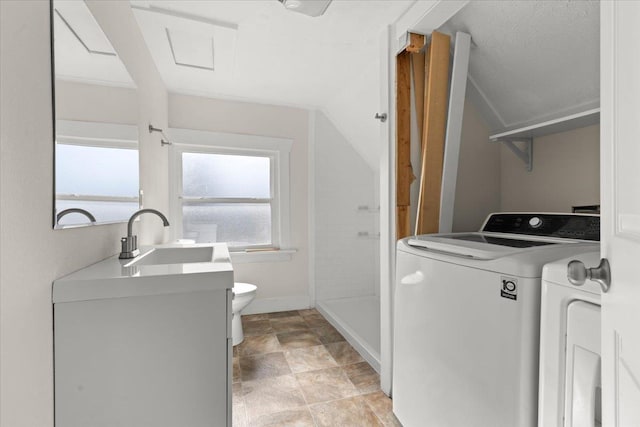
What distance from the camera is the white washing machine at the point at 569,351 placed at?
2.42 ft

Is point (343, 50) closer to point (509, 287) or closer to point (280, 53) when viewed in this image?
point (280, 53)

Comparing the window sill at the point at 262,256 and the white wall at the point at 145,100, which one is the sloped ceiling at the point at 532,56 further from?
the window sill at the point at 262,256

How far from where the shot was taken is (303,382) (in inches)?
75.3

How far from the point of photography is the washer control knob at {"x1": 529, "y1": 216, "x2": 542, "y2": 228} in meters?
1.46

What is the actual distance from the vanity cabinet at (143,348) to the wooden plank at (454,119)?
124 cm

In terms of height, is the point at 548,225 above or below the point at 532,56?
below

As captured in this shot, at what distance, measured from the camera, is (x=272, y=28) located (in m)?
1.92

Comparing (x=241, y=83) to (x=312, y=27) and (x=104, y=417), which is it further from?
(x=104, y=417)

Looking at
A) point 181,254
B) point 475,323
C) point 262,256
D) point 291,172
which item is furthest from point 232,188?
point 475,323

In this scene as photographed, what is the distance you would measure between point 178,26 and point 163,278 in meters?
1.69

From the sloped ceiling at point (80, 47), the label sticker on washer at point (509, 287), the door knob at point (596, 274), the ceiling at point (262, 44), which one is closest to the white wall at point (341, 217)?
the ceiling at point (262, 44)

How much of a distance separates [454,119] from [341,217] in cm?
188

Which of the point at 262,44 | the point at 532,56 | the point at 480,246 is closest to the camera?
the point at 480,246

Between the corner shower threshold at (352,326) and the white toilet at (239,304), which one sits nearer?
the corner shower threshold at (352,326)
